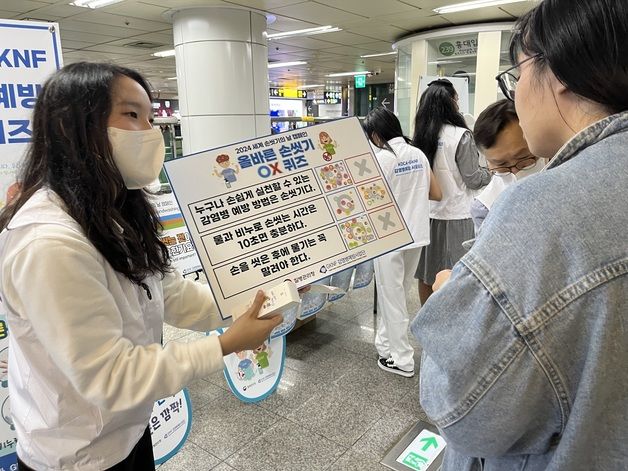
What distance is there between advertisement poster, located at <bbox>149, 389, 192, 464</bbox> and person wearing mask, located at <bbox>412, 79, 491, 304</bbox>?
1754mm

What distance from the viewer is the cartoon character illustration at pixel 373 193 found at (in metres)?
1.37

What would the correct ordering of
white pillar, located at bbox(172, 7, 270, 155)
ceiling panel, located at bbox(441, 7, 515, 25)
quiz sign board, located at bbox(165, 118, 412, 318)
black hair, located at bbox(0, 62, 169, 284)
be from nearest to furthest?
black hair, located at bbox(0, 62, 169, 284)
quiz sign board, located at bbox(165, 118, 412, 318)
white pillar, located at bbox(172, 7, 270, 155)
ceiling panel, located at bbox(441, 7, 515, 25)

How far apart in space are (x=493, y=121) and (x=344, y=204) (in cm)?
80

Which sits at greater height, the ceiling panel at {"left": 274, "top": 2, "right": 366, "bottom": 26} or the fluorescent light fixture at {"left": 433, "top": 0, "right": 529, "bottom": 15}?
the fluorescent light fixture at {"left": 433, "top": 0, "right": 529, "bottom": 15}

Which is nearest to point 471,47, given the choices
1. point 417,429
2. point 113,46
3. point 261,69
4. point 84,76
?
point 261,69

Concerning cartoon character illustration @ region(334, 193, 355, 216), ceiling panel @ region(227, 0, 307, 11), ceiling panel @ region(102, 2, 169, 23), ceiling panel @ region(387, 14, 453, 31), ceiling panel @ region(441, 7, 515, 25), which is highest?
ceiling panel @ region(441, 7, 515, 25)

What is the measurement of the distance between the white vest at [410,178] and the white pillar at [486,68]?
17.0 ft

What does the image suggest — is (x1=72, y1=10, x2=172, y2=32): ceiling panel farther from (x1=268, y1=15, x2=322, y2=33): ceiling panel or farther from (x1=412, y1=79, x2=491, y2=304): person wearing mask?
(x1=412, y1=79, x2=491, y2=304): person wearing mask

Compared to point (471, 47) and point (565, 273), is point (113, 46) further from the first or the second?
point (565, 273)

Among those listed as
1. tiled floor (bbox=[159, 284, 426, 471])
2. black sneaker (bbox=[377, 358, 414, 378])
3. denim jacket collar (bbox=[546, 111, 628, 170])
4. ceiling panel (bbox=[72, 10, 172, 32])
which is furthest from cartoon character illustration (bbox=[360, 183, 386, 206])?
ceiling panel (bbox=[72, 10, 172, 32])

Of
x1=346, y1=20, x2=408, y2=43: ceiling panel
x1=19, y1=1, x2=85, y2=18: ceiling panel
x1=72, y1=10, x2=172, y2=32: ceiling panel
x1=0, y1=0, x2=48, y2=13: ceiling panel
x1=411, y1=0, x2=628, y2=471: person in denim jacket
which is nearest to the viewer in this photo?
x1=411, y1=0, x2=628, y2=471: person in denim jacket

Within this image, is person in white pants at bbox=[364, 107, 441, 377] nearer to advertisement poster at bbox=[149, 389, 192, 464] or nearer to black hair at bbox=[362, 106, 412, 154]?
black hair at bbox=[362, 106, 412, 154]

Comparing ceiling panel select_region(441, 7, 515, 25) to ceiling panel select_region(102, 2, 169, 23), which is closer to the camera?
ceiling panel select_region(102, 2, 169, 23)

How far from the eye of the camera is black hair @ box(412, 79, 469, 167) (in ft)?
9.04
